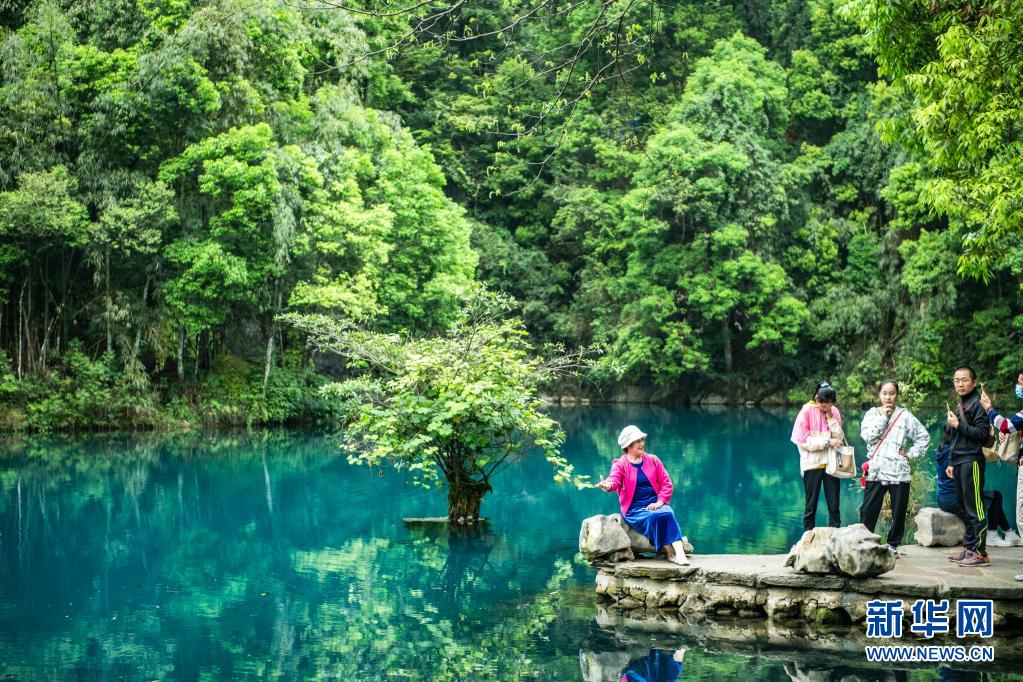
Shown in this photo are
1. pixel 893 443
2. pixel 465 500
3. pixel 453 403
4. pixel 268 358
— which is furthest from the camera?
pixel 268 358

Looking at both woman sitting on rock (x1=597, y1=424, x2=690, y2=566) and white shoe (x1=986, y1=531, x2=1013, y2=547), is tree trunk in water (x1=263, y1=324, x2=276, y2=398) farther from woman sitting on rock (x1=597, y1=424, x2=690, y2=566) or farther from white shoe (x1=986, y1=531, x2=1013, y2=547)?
white shoe (x1=986, y1=531, x2=1013, y2=547)

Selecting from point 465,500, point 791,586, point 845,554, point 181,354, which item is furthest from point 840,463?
point 181,354

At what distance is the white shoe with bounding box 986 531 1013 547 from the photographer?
9.25 m

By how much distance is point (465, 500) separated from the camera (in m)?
13.0

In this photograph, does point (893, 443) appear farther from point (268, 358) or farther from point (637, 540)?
point (268, 358)

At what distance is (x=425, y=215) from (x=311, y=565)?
20153 millimetres

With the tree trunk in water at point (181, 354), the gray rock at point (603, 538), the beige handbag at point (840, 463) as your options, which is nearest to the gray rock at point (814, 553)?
the beige handbag at point (840, 463)

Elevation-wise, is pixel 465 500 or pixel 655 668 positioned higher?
pixel 465 500

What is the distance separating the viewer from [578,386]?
130 feet

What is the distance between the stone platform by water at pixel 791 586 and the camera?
7.62 metres

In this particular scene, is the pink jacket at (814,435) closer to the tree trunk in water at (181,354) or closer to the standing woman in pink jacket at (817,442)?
the standing woman in pink jacket at (817,442)

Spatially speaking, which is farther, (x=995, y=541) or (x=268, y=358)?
(x=268, y=358)

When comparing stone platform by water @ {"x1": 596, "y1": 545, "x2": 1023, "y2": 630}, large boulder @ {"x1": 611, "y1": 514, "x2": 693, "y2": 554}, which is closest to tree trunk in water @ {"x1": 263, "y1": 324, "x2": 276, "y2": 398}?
large boulder @ {"x1": 611, "y1": 514, "x2": 693, "y2": 554}

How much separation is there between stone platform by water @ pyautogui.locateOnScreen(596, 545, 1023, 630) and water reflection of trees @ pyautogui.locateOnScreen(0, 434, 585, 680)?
0.84 metres
